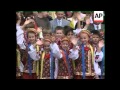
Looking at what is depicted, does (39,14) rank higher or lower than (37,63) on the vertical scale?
higher

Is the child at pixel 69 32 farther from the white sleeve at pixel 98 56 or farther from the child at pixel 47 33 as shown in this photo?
the white sleeve at pixel 98 56

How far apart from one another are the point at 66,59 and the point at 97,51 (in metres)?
0.47

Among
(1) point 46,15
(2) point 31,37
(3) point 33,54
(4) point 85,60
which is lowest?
(4) point 85,60

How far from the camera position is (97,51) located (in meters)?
3.96

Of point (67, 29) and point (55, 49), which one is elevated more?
point (67, 29)

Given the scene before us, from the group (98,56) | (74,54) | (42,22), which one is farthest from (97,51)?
(42,22)

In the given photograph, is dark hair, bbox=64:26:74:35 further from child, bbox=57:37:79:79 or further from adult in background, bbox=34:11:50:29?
adult in background, bbox=34:11:50:29

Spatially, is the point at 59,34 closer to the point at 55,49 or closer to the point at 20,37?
the point at 55,49
